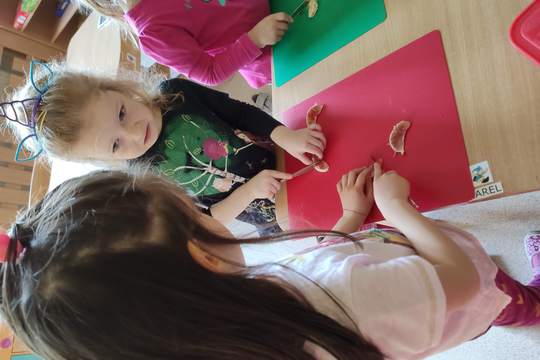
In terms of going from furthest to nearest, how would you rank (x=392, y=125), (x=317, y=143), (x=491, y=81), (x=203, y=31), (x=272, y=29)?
1. (x=203, y=31)
2. (x=272, y=29)
3. (x=317, y=143)
4. (x=392, y=125)
5. (x=491, y=81)

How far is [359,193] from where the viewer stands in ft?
2.07

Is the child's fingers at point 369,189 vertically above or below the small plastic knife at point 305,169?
below

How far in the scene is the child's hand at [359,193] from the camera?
2.07 feet

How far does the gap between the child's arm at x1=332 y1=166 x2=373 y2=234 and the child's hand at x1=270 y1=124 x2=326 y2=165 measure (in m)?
0.10

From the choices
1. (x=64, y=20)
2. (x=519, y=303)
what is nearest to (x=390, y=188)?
(x=519, y=303)

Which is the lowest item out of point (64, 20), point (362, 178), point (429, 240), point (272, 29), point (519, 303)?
point (519, 303)

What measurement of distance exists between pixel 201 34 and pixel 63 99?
361 millimetres

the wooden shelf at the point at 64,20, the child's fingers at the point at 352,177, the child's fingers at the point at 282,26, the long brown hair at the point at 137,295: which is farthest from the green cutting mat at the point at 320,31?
the wooden shelf at the point at 64,20

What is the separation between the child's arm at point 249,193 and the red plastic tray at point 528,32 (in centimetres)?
45

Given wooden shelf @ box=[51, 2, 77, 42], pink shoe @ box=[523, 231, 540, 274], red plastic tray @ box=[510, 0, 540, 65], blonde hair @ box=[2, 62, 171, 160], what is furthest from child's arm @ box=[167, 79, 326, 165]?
wooden shelf @ box=[51, 2, 77, 42]

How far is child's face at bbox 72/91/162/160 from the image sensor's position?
72 cm

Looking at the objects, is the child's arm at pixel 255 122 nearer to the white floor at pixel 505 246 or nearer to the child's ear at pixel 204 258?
the white floor at pixel 505 246

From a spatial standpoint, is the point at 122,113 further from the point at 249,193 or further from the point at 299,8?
the point at 299,8

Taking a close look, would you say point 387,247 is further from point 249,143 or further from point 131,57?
point 131,57
